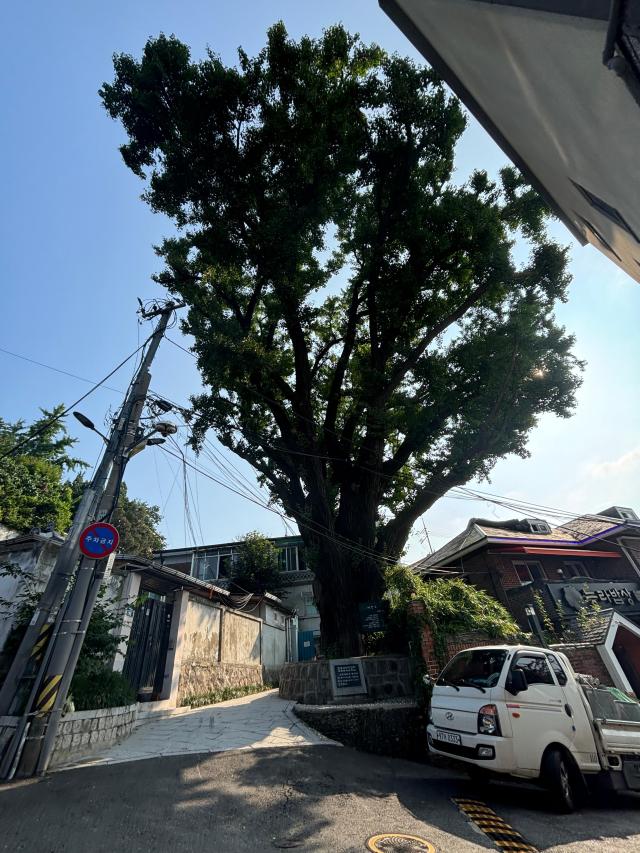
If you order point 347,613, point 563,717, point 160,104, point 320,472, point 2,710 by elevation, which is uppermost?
point 160,104

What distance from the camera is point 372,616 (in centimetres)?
975

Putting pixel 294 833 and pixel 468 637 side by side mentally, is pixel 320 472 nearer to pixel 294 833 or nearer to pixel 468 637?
pixel 468 637

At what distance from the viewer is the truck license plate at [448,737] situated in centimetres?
543

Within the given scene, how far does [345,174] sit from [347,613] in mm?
11744

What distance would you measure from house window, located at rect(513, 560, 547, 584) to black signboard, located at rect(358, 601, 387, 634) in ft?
33.3

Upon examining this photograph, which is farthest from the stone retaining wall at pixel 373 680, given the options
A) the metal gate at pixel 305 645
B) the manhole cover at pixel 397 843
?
the metal gate at pixel 305 645

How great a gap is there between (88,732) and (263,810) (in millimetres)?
3798

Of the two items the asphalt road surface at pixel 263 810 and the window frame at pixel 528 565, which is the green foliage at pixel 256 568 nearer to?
the window frame at pixel 528 565

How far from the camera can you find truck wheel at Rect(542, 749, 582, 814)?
4.96 metres

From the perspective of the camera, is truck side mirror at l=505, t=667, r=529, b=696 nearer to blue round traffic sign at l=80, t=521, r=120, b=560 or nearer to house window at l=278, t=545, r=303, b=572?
blue round traffic sign at l=80, t=521, r=120, b=560

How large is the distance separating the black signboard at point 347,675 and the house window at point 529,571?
11.3m

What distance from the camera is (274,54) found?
952 centimetres

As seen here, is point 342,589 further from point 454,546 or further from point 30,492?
point 30,492

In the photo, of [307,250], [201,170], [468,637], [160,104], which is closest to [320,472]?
[468,637]
